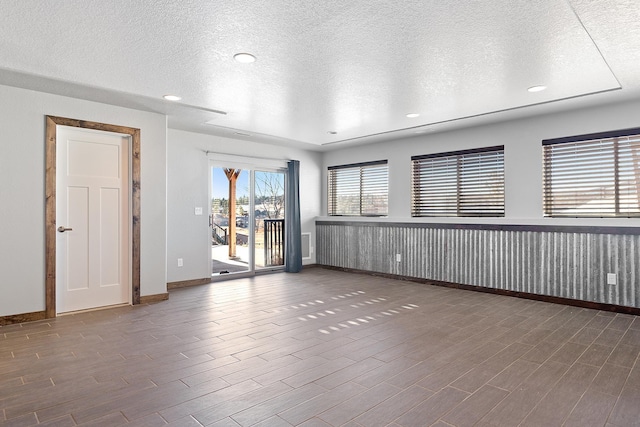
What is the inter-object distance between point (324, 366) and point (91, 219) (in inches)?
135

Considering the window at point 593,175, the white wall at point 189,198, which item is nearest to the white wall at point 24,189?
the white wall at point 189,198

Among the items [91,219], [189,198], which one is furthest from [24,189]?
[189,198]

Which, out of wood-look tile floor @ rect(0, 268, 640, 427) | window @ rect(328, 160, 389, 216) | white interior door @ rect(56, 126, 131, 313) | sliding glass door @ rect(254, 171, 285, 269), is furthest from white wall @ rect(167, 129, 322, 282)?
window @ rect(328, 160, 389, 216)

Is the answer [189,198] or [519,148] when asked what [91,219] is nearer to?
[189,198]

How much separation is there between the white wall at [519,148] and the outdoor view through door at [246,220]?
223 cm

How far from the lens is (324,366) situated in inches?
109

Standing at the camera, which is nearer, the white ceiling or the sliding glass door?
the white ceiling

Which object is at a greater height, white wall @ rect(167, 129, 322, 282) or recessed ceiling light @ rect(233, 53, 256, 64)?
recessed ceiling light @ rect(233, 53, 256, 64)

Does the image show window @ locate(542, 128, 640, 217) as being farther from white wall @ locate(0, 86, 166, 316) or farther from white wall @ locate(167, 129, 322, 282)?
white wall @ locate(0, 86, 166, 316)

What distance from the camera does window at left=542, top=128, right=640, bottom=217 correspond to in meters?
4.44

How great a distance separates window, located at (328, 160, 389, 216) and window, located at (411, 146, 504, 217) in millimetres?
693

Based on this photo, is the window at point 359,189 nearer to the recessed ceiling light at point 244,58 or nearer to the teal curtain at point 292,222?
the teal curtain at point 292,222

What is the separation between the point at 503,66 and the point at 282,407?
3296 mm

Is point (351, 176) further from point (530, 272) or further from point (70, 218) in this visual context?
point (70, 218)
